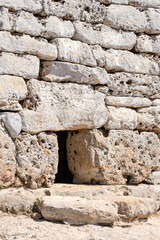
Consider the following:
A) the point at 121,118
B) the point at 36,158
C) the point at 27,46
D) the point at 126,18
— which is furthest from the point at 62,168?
the point at 126,18

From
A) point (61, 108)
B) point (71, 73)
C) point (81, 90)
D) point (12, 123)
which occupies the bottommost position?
point (12, 123)

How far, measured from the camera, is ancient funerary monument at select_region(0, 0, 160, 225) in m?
5.59

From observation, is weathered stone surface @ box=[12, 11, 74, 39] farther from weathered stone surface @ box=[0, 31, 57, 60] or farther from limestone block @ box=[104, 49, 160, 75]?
limestone block @ box=[104, 49, 160, 75]

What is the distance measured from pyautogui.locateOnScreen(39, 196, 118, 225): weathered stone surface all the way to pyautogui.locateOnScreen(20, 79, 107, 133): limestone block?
39.5 inches

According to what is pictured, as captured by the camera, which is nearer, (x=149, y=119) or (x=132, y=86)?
(x=132, y=86)

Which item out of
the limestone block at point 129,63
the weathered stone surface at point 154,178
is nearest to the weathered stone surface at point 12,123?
the limestone block at point 129,63

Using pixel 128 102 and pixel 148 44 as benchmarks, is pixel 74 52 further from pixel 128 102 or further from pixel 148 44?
pixel 148 44

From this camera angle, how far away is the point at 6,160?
5.46 metres

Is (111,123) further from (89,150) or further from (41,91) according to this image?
(41,91)

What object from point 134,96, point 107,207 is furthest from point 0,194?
point 134,96

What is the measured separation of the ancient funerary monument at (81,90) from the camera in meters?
5.59

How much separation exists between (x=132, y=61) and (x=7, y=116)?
205 centimetres

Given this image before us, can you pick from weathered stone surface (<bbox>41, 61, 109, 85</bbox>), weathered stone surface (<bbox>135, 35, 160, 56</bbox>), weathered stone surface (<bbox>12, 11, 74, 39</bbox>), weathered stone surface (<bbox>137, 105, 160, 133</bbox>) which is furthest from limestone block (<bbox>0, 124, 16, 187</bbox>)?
weathered stone surface (<bbox>135, 35, 160, 56</bbox>)

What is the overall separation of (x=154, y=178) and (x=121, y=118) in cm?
98
